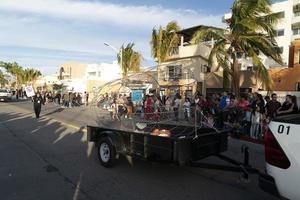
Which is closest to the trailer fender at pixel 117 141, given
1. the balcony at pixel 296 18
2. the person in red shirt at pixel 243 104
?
the person in red shirt at pixel 243 104

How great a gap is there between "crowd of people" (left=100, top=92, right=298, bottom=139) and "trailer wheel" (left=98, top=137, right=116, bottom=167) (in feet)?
2.83

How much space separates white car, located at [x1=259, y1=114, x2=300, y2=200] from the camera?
3.77 m

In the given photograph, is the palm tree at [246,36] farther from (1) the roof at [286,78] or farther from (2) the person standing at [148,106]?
(2) the person standing at [148,106]

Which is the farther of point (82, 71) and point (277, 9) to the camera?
point (82, 71)

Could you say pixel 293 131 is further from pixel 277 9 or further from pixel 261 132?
pixel 277 9

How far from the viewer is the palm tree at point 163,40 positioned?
3297cm

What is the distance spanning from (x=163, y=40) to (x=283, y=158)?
30.3 m

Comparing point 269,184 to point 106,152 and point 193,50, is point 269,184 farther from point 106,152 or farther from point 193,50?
point 193,50

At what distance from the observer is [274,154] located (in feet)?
13.3

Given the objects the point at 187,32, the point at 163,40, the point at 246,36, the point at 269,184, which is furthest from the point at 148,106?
the point at 187,32

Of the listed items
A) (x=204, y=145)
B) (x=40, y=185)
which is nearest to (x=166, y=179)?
(x=204, y=145)

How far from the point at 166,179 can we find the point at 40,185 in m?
2.36

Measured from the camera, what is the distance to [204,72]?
33375 millimetres

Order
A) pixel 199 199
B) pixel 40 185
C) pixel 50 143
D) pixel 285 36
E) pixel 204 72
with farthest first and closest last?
pixel 285 36 → pixel 204 72 → pixel 50 143 → pixel 40 185 → pixel 199 199
